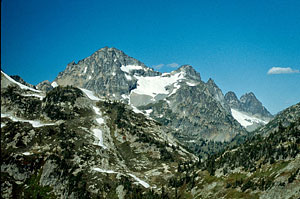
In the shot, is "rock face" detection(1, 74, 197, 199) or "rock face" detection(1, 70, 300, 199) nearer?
"rock face" detection(1, 70, 300, 199)

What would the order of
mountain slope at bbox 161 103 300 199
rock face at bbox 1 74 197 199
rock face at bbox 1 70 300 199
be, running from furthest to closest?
rock face at bbox 1 74 197 199 → rock face at bbox 1 70 300 199 → mountain slope at bbox 161 103 300 199

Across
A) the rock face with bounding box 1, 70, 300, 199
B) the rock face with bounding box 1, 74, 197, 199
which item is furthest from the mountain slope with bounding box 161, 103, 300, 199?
the rock face with bounding box 1, 74, 197, 199

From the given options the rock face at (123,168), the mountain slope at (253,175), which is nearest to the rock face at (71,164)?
the rock face at (123,168)

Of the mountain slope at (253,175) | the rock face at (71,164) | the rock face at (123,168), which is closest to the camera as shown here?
the mountain slope at (253,175)

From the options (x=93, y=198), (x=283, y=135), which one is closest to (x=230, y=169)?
(x=283, y=135)

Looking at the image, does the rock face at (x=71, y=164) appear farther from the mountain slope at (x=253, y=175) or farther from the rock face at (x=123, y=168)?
the mountain slope at (x=253, y=175)

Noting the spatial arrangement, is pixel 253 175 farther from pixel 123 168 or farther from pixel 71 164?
pixel 71 164

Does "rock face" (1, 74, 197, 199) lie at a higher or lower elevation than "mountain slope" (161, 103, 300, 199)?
higher

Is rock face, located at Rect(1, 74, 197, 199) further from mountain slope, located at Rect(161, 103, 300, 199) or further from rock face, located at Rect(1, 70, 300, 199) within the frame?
mountain slope, located at Rect(161, 103, 300, 199)

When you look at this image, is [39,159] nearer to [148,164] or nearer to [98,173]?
[98,173]

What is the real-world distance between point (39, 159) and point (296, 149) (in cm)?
12458

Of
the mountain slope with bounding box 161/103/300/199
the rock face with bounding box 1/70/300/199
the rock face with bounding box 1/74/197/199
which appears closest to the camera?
the mountain slope with bounding box 161/103/300/199

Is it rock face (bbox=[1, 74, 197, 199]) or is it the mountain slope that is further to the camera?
rock face (bbox=[1, 74, 197, 199])

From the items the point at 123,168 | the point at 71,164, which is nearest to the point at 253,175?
the point at 123,168
